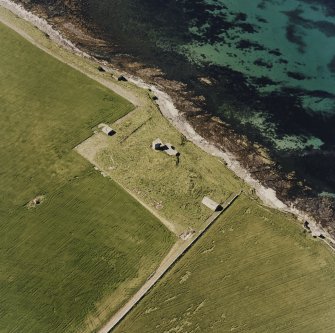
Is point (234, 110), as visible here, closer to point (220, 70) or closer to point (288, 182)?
point (220, 70)

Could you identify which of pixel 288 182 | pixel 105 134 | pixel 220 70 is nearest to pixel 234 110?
pixel 220 70

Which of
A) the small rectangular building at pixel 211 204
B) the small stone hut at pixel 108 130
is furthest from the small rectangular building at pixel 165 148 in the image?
the small rectangular building at pixel 211 204

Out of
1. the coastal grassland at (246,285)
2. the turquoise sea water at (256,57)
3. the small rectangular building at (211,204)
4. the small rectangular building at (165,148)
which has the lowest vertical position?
the coastal grassland at (246,285)

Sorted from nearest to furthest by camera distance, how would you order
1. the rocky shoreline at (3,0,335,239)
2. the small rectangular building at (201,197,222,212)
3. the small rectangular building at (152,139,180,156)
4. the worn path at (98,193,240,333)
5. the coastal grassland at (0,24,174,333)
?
1. the worn path at (98,193,240,333)
2. the coastal grassland at (0,24,174,333)
3. the small rectangular building at (201,197,222,212)
4. the rocky shoreline at (3,0,335,239)
5. the small rectangular building at (152,139,180,156)

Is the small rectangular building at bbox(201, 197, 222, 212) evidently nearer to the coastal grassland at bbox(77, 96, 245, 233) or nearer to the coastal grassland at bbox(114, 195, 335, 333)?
the coastal grassland at bbox(77, 96, 245, 233)

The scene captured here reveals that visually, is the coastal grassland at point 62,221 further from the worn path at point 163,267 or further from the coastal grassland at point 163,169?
the coastal grassland at point 163,169

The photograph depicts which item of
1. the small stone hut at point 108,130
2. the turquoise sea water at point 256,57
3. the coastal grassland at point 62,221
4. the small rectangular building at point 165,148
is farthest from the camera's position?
the turquoise sea water at point 256,57

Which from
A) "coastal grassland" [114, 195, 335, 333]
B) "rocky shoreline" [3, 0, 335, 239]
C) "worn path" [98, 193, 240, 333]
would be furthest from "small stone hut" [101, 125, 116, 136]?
"coastal grassland" [114, 195, 335, 333]
